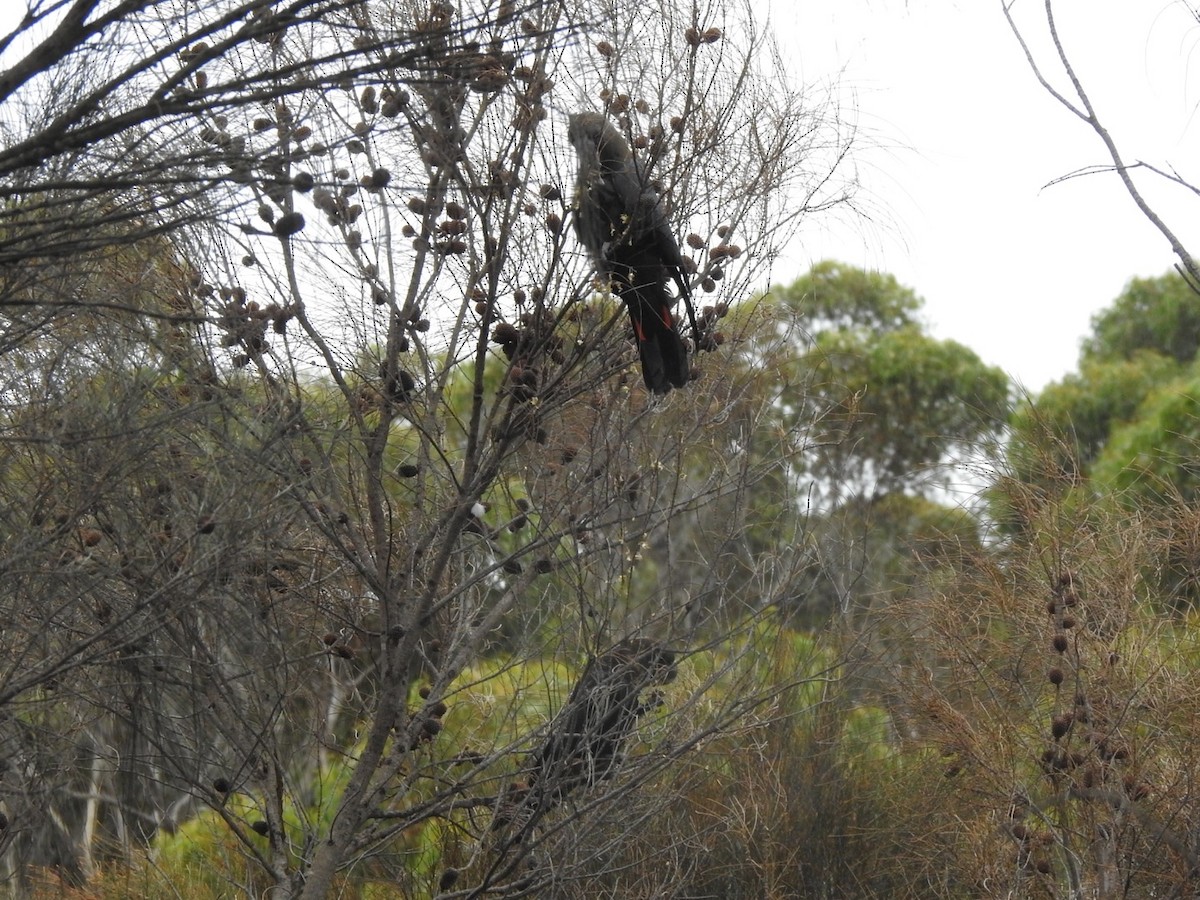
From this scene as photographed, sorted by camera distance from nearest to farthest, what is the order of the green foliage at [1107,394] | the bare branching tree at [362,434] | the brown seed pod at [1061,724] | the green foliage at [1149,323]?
the bare branching tree at [362,434], the brown seed pod at [1061,724], the green foliage at [1107,394], the green foliage at [1149,323]

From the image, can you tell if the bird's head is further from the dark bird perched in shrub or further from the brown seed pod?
the brown seed pod

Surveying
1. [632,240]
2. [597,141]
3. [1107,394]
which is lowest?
[1107,394]

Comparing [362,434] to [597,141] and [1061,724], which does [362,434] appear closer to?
[597,141]

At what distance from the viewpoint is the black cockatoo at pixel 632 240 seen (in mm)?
4637

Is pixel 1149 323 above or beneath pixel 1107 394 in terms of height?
above

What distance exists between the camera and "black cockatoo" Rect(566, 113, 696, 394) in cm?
464

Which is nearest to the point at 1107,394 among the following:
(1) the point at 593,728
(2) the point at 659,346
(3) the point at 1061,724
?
(3) the point at 1061,724

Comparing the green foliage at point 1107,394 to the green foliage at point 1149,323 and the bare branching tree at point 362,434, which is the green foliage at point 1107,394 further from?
the bare branching tree at point 362,434

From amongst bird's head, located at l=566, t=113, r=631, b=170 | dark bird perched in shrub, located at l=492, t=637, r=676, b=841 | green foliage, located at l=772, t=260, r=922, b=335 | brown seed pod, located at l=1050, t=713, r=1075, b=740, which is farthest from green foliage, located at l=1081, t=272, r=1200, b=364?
bird's head, located at l=566, t=113, r=631, b=170

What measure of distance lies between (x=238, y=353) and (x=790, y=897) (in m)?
4.24

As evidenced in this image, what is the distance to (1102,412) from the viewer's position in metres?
19.2

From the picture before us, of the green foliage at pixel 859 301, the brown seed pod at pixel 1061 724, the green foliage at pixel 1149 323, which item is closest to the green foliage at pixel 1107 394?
the green foliage at pixel 1149 323

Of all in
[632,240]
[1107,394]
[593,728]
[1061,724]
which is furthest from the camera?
[1107,394]

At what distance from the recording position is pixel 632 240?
4922 mm
